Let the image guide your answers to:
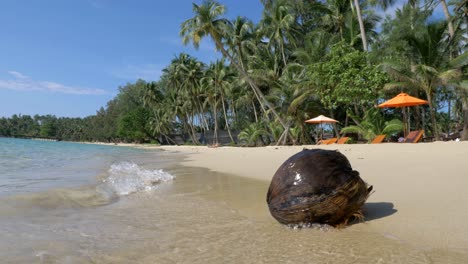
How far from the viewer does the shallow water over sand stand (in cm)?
236

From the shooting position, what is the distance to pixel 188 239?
286cm

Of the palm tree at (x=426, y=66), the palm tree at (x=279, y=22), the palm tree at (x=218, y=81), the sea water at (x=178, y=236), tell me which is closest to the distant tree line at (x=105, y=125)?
the palm tree at (x=218, y=81)

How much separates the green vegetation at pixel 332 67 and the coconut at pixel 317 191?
13.5 m

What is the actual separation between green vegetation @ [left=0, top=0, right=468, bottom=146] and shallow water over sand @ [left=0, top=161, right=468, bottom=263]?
1360 centimetres

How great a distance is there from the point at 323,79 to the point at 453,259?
A: 16439 mm

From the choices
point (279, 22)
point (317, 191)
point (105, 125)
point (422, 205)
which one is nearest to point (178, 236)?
point (317, 191)

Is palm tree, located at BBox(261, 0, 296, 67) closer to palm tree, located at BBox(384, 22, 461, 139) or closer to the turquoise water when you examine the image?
palm tree, located at BBox(384, 22, 461, 139)

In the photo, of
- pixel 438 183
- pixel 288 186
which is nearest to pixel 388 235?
pixel 288 186

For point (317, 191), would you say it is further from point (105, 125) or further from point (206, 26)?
point (105, 125)

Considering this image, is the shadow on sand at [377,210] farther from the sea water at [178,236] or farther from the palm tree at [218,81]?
the palm tree at [218,81]

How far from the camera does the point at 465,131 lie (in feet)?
47.5

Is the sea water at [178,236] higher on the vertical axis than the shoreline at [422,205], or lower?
lower

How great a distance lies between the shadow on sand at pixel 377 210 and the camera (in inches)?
129

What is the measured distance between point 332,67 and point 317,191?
15.7m
